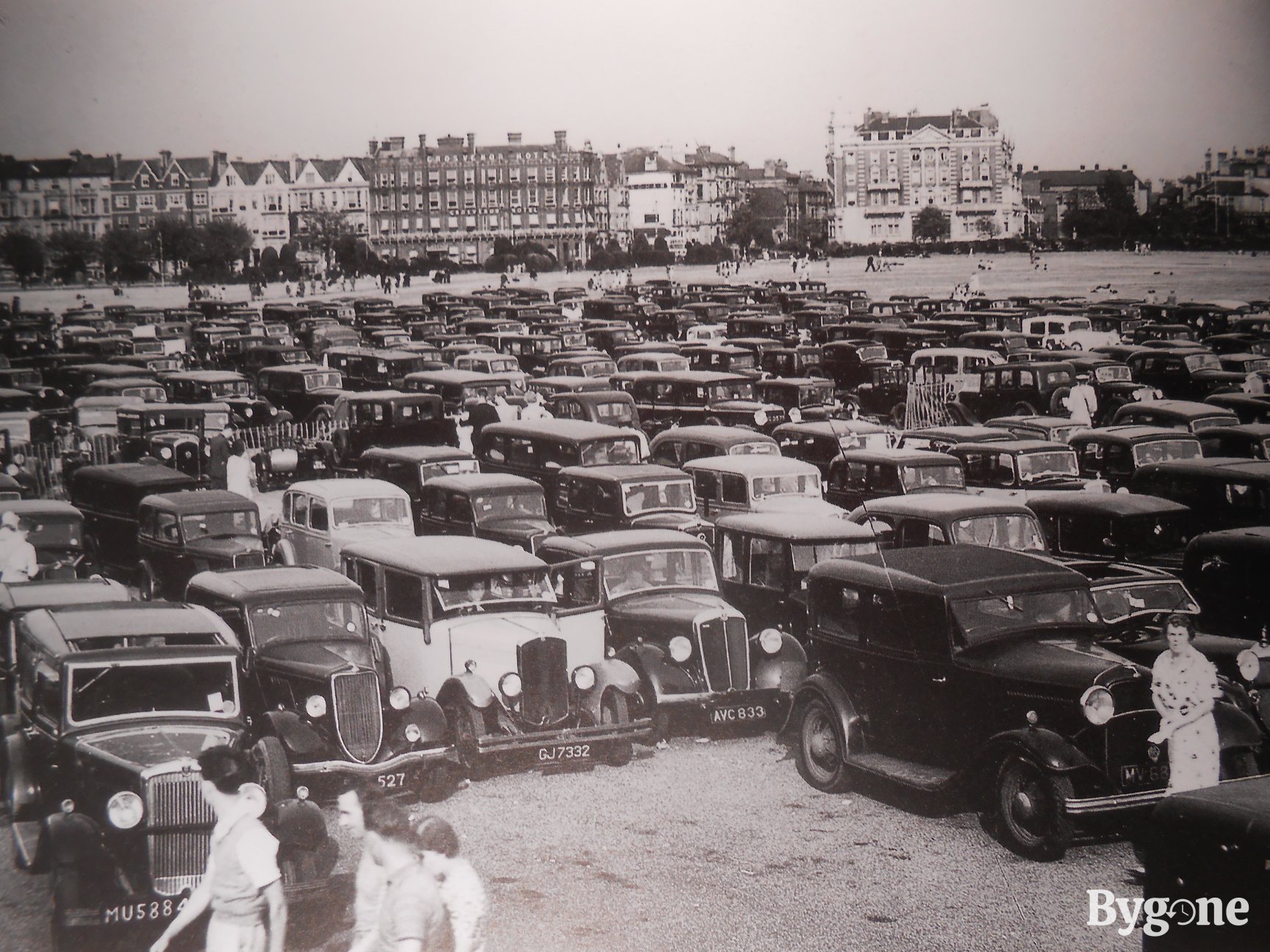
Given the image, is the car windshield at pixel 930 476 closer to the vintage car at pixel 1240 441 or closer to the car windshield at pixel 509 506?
the vintage car at pixel 1240 441

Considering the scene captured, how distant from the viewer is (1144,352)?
17109mm

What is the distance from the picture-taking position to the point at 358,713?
20.5 ft

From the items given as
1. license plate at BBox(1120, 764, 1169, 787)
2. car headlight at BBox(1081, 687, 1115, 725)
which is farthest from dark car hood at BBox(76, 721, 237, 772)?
license plate at BBox(1120, 764, 1169, 787)

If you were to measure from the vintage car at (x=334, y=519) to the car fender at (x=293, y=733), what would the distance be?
3378 mm

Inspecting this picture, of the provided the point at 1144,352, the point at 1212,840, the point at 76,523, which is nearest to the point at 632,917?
the point at 1212,840

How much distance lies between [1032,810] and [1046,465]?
6.16 m

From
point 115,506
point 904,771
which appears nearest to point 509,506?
point 115,506

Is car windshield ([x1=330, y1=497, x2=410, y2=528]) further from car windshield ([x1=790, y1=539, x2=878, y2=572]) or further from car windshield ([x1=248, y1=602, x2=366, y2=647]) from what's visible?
car windshield ([x1=790, y1=539, x2=878, y2=572])

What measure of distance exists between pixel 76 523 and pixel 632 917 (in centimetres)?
451

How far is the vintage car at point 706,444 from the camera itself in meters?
12.5

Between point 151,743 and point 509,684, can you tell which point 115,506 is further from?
point 151,743

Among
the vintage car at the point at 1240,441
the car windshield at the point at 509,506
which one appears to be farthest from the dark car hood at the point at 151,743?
the vintage car at the point at 1240,441

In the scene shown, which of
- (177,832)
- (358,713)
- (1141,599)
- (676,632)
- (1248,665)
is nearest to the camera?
(177,832)

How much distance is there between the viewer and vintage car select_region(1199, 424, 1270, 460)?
9703 millimetres
